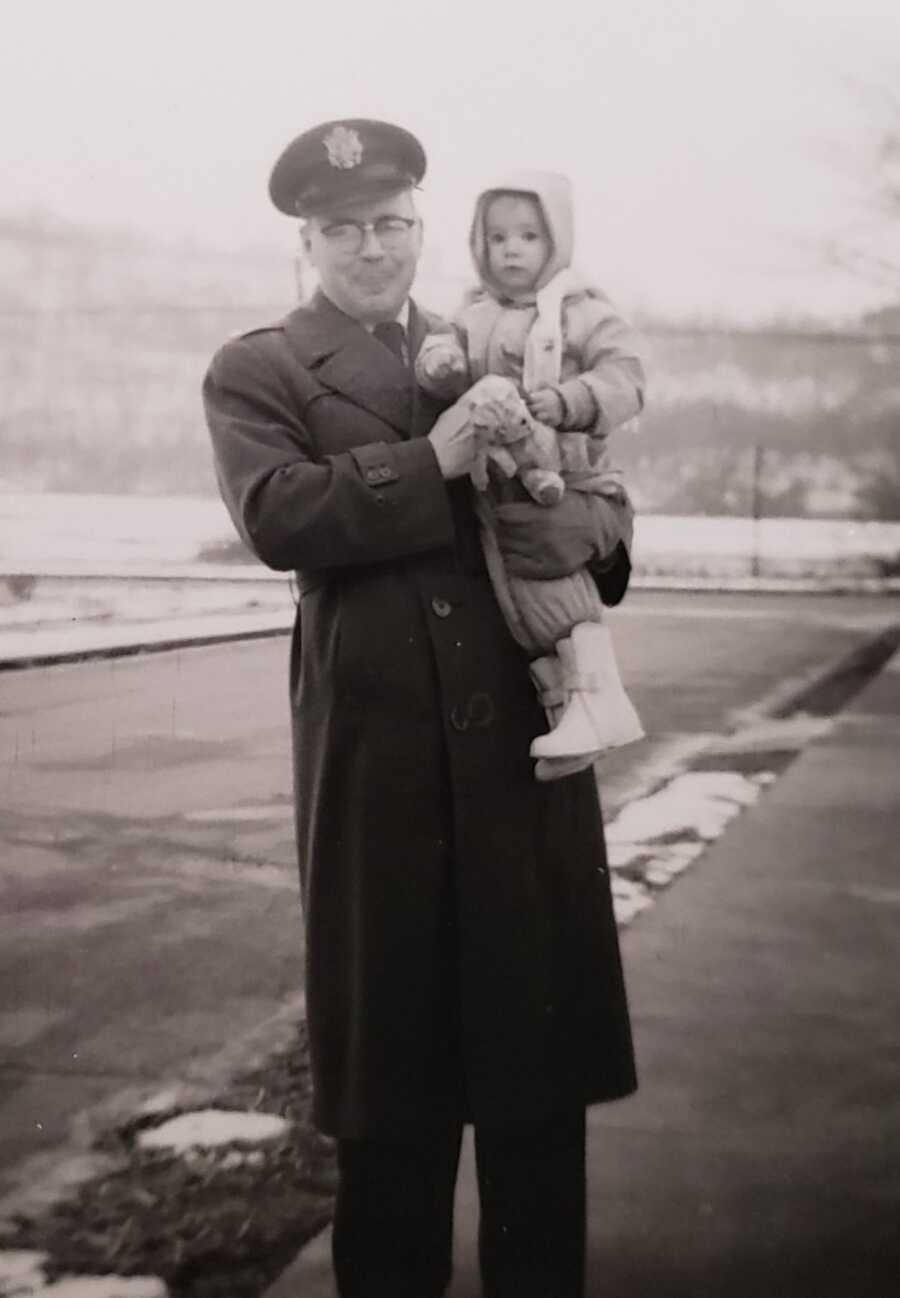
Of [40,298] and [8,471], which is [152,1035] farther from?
[40,298]

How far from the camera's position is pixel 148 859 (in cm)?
460

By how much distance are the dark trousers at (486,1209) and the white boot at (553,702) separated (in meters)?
0.46

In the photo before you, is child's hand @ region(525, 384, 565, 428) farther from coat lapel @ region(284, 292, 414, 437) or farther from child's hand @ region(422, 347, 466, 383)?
coat lapel @ region(284, 292, 414, 437)


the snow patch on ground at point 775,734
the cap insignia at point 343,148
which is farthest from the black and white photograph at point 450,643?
the snow patch on ground at point 775,734

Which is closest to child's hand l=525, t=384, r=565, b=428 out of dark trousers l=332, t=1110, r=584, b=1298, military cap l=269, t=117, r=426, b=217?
military cap l=269, t=117, r=426, b=217

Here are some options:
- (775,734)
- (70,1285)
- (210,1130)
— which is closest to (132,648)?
(775,734)

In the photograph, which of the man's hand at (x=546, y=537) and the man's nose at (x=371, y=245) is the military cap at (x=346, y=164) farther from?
the man's hand at (x=546, y=537)

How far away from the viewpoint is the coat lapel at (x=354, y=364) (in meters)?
2.17

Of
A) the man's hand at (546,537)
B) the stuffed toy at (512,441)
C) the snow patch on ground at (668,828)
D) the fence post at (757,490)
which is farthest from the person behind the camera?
the snow patch on ground at (668,828)

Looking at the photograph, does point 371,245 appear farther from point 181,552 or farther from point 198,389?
point 181,552

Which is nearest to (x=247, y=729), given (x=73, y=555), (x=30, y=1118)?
(x=73, y=555)

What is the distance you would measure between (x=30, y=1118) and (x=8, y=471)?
4.08 feet

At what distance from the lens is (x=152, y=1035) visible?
11.5ft

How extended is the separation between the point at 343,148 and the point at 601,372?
44cm
